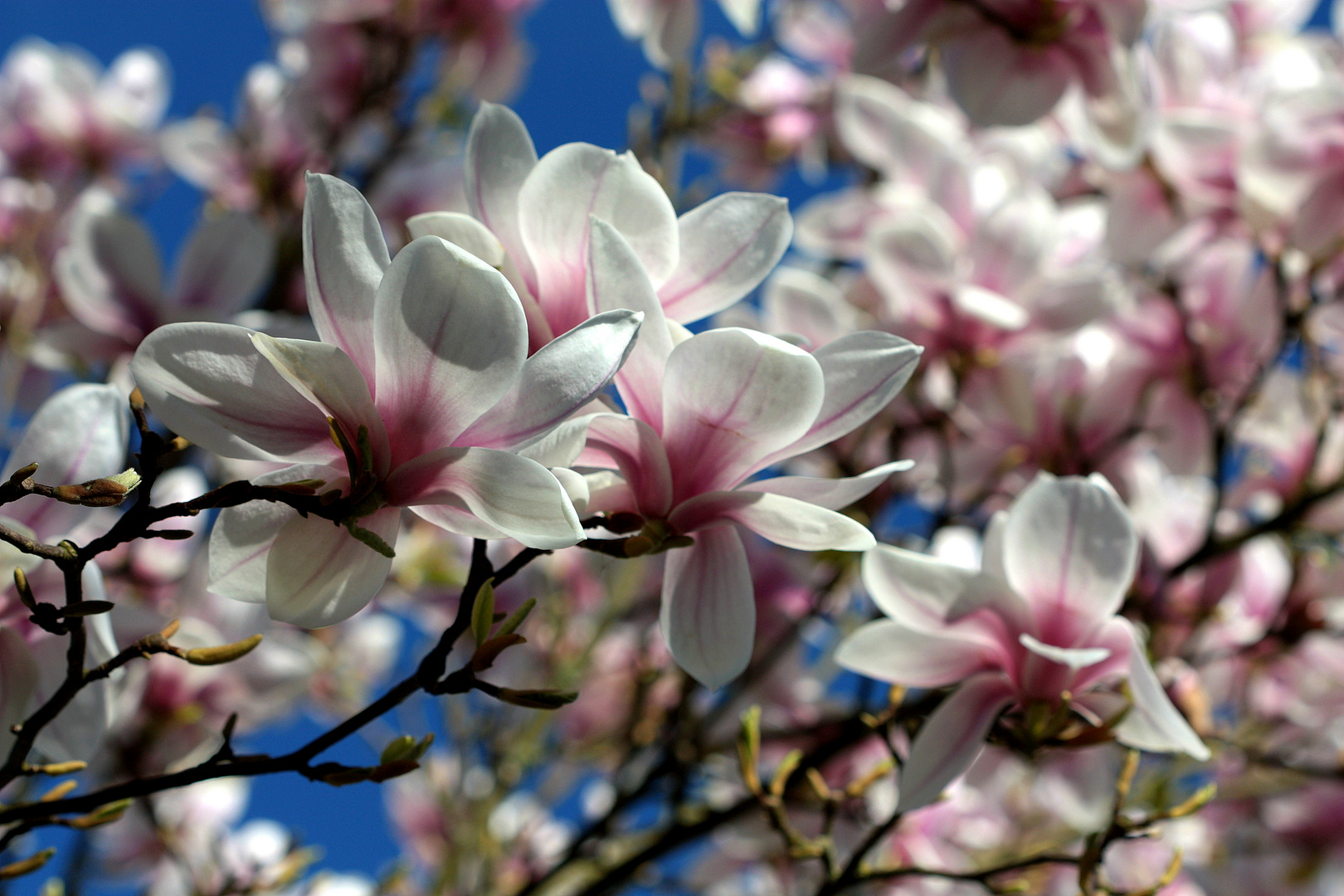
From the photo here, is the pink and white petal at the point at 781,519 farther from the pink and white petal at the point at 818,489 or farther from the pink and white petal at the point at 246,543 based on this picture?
the pink and white petal at the point at 246,543

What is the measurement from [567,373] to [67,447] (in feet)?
1.17

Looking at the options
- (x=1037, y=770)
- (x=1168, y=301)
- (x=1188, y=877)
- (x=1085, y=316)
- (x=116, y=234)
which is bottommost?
(x=1188, y=877)

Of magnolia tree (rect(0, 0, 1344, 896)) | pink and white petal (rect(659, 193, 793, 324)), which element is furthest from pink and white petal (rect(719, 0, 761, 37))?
pink and white petal (rect(659, 193, 793, 324))

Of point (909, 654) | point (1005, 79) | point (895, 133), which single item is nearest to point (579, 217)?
point (909, 654)

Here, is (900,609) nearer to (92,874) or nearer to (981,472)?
(981,472)

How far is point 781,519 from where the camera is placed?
1.98 feet

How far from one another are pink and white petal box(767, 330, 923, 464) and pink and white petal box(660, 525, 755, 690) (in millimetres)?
98

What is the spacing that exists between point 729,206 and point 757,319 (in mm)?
713

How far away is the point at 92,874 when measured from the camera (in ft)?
5.20

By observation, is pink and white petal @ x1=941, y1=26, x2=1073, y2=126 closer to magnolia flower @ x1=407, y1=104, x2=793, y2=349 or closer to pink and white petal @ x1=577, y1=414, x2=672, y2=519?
magnolia flower @ x1=407, y1=104, x2=793, y2=349

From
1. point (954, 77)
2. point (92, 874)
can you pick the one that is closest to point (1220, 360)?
point (954, 77)

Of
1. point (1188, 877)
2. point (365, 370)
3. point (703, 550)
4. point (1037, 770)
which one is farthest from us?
point (1188, 877)

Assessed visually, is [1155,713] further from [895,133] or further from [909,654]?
[895,133]

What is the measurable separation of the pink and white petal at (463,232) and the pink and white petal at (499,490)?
0.45ft
